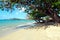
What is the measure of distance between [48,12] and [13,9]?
103 inches

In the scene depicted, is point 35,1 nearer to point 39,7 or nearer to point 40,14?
point 39,7

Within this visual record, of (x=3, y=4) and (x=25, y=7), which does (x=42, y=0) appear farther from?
(x=3, y=4)

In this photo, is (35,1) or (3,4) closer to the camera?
(35,1)

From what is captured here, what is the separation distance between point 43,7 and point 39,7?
283 millimetres

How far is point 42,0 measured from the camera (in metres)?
12.7

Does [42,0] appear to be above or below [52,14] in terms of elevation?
above

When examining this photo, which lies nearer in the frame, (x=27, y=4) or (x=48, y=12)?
(x=27, y=4)

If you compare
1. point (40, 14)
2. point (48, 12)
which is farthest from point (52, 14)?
point (40, 14)

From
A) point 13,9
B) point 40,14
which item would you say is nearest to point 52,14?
point 40,14

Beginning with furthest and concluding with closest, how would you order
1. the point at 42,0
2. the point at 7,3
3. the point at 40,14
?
the point at 40,14 → the point at 7,3 → the point at 42,0

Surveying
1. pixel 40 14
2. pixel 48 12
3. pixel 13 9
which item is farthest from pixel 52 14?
pixel 13 9

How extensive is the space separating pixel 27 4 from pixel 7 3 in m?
1.41

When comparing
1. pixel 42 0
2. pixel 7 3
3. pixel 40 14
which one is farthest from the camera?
pixel 40 14

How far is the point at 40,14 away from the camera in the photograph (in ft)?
50.4
